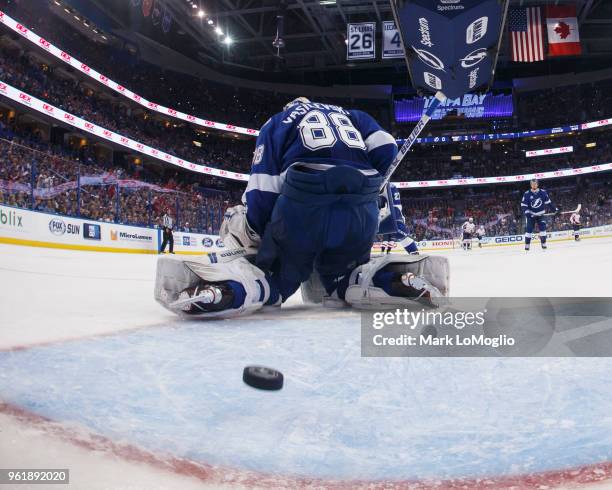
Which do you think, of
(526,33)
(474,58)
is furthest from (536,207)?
(526,33)

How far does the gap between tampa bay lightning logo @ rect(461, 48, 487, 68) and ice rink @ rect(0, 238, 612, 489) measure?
6040 millimetres

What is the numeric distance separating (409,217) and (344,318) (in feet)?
79.9

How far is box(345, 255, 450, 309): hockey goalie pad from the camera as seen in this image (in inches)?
84.4

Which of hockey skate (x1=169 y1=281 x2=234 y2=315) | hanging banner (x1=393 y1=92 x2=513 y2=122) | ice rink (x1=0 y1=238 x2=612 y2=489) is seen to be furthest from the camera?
hanging banner (x1=393 y1=92 x2=513 y2=122)

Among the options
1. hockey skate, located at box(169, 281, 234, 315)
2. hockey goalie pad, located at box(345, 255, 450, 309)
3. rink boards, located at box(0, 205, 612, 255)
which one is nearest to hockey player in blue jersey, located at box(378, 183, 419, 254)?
hockey goalie pad, located at box(345, 255, 450, 309)

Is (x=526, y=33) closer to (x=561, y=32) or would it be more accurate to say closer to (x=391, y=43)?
(x=561, y=32)

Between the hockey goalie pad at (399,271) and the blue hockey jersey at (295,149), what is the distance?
0.45 meters

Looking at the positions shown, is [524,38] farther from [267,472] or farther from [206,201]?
[267,472]

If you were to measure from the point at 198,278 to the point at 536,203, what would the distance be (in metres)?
10.3

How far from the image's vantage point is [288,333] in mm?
1595

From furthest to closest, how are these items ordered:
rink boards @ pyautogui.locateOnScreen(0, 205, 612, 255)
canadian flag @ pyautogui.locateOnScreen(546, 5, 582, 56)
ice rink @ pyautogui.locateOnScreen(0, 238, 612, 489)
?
1. canadian flag @ pyautogui.locateOnScreen(546, 5, 582, 56)
2. rink boards @ pyautogui.locateOnScreen(0, 205, 612, 255)
3. ice rink @ pyautogui.locateOnScreen(0, 238, 612, 489)

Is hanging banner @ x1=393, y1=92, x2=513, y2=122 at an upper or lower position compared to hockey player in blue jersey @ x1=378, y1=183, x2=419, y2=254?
upper

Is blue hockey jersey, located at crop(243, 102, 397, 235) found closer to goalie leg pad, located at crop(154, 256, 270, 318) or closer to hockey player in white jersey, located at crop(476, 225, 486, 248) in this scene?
goalie leg pad, located at crop(154, 256, 270, 318)

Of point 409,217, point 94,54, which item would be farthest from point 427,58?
point 409,217
